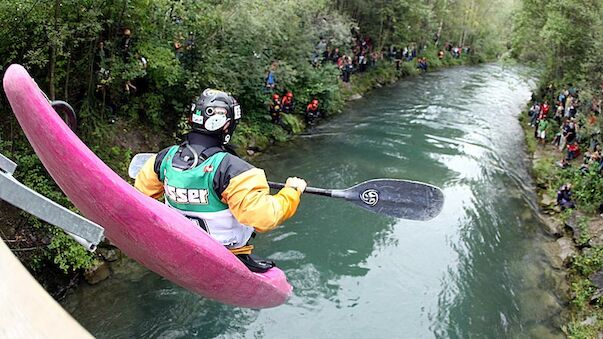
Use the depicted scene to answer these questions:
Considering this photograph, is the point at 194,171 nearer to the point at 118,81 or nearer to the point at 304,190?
the point at 304,190

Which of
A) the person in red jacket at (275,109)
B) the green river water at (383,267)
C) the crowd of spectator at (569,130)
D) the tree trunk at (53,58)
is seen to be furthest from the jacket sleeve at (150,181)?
the person in red jacket at (275,109)

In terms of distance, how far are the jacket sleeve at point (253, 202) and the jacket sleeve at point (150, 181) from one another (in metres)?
0.57

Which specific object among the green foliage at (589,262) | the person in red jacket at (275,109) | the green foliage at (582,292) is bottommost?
the green foliage at (582,292)

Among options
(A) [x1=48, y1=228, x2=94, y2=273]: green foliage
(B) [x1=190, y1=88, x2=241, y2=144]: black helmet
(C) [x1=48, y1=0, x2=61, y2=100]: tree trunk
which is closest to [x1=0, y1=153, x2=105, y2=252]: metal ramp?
(B) [x1=190, y1=88, x2=241, y2=144]: black helmet

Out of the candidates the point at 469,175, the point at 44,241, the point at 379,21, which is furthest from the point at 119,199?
the point at 379,21

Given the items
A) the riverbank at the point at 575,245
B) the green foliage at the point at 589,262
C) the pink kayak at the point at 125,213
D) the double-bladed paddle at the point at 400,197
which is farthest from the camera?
the green foliage at the point at 589,262

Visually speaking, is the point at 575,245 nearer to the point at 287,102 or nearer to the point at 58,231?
the point at 287,102

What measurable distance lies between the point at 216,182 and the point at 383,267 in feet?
15.4

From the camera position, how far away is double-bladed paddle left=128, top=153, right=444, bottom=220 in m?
3.43

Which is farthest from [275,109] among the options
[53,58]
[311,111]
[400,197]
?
[400,197]

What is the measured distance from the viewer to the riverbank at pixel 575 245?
6406 millimetres

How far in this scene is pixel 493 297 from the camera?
6496mm

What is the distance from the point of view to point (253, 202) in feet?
8.14

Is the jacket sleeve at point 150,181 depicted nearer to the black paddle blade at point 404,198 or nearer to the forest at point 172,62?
the black paddle blade at point 404,198
